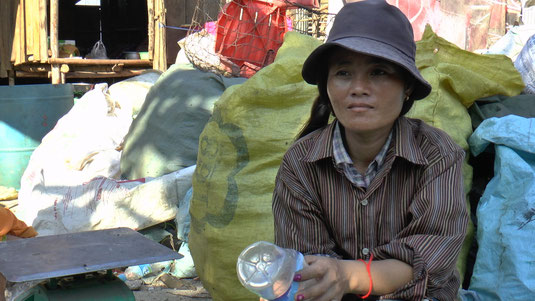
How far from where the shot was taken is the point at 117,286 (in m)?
2.13

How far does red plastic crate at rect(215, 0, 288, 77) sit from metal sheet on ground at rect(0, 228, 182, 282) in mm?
2906

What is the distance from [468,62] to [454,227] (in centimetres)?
160

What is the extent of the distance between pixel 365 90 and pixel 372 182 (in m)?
0.25

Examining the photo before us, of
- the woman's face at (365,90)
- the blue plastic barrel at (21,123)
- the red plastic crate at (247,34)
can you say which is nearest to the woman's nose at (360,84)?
the woman's face at (365,90)

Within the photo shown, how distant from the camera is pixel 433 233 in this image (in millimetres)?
1594

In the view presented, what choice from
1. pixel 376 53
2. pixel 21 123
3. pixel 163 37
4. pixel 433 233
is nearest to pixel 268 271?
pixel 433 233

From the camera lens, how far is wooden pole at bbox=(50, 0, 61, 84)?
23.3 ft

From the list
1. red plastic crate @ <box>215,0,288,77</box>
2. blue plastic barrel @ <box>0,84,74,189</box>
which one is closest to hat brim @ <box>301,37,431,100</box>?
red plastic crate @ <box>215,0,288,77</box>

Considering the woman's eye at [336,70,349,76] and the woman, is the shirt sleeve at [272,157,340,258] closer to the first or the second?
the woman

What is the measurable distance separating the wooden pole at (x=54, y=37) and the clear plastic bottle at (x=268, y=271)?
6298 millimetres

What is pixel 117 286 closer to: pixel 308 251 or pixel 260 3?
pixel 308 251

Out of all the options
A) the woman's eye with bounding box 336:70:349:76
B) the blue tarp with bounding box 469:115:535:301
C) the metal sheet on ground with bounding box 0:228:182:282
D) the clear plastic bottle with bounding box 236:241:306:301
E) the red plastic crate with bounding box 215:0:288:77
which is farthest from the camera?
the red plastic crate with bounding box 215:0:288:77

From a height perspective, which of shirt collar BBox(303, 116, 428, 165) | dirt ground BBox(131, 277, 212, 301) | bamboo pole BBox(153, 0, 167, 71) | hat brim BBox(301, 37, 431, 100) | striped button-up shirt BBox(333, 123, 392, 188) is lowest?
dirt ground BBox(131, 277, 212, 301)

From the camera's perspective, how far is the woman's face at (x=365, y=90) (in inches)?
62.2
